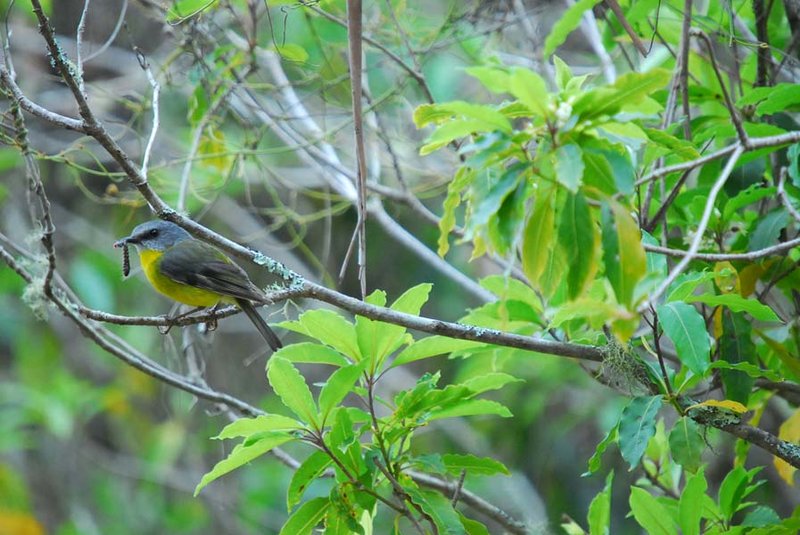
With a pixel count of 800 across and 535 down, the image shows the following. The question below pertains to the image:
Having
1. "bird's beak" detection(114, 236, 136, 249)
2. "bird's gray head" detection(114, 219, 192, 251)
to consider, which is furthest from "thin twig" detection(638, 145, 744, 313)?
"bird's gray head" detection(114, 219, 192, 251)

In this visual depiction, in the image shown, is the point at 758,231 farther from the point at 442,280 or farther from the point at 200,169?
the point at 442,280

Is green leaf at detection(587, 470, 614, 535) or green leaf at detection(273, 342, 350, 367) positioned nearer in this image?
green leaf at detection(273, 342, 350, 367)

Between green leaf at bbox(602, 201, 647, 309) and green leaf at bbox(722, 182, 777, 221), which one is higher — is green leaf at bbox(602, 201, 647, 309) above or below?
above

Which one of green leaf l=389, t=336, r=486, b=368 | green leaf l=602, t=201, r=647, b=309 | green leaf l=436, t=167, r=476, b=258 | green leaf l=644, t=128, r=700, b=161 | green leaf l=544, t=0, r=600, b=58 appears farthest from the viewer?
green leaf l=544, t=0, r=600, b=58

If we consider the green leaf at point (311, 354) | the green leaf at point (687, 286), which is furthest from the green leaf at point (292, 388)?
the green leaf at point (687, 286)

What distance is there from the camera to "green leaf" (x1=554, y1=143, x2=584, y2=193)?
5.66 feet

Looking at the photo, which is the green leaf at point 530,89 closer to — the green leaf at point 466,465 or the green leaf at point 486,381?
the green leaf at point 486,381

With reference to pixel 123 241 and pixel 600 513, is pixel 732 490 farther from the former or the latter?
pixel 123 241

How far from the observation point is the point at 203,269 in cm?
386

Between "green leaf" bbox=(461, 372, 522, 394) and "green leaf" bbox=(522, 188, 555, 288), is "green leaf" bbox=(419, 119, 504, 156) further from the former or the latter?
"green leaf" bbox=(461, 372, 522, 394)

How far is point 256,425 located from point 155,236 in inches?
77.4

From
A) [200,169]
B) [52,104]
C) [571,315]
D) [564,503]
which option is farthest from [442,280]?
[571,315]

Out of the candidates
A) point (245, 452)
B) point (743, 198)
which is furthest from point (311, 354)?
point (743, 198)

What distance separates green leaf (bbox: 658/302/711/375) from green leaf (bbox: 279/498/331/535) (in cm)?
102
